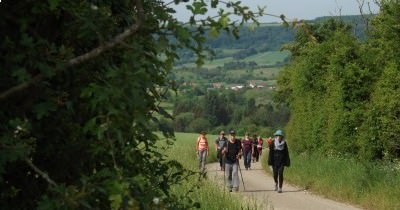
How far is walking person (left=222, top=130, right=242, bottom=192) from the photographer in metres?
20.7

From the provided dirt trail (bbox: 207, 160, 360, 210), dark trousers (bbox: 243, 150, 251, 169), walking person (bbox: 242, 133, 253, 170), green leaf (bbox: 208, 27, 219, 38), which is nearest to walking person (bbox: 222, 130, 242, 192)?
dirt trail (bbox: 207, 160, 360, 210)

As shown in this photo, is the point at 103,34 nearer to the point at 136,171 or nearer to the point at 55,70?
the point at 55,70

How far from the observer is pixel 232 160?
20828 mm

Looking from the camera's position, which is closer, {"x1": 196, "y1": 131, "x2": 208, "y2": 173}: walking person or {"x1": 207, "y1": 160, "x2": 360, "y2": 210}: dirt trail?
{"x1": 207, "y1": 160, "x2": 360, "y2": 210}: dirt trail

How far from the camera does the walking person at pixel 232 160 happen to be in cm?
2066

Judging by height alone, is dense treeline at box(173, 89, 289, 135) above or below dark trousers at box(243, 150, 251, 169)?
below

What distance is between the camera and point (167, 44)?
3.09 m

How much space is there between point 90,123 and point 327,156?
22.7 metres

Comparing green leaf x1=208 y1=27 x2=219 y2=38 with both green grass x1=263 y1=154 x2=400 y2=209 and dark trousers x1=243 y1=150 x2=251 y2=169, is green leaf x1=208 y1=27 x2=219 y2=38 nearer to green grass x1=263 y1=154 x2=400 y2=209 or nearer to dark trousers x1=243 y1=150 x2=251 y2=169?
green grass x1=263 y1=154 x2=400 y2=209

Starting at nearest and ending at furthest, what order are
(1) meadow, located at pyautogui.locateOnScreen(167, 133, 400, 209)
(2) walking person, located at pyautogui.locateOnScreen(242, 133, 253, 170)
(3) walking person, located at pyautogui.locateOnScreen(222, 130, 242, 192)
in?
1. (1) meadow, located at pyautogui.locateOnScreen(167, 133, 400, 209)
2. (3) walking person, located at pyautogui.locateOnScreen(222, 130, 242, 192)
3. (2) walking person, located at pyautogui.locateOnScreen(242, 133, 253, 170)

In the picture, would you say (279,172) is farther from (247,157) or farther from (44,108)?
(44,108)

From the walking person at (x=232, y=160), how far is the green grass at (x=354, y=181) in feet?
7.27

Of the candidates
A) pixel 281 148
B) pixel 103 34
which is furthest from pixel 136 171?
pixel 281 148

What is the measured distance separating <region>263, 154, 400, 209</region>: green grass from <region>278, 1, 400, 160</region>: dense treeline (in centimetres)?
97
